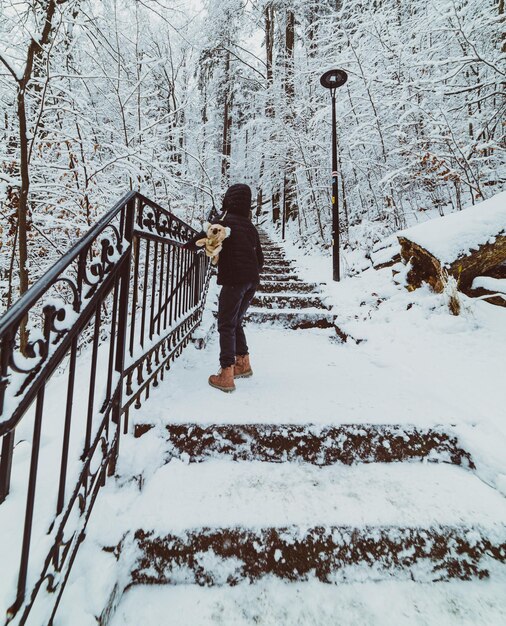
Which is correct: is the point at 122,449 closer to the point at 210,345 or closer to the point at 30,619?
the point at 30,619

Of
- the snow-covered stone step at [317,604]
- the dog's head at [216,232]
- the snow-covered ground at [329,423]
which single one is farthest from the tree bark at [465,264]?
the snow-covered stone step at [317,604]

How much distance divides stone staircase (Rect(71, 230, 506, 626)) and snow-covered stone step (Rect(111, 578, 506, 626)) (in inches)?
1.0

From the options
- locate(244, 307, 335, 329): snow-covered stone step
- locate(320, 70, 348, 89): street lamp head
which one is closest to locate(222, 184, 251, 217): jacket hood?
locate(244, 307, 335, 329): snow-covered stone step

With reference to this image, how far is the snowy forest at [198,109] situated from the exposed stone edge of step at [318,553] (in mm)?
2560

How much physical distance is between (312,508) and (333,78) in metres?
6.44

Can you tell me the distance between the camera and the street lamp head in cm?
522

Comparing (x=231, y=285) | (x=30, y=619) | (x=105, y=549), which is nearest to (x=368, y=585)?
(x=105, y=549)

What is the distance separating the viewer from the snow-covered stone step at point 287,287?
493 centimetres

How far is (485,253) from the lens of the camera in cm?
313

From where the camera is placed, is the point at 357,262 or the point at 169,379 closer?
the point at 169,379

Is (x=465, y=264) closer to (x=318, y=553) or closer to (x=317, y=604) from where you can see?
(x=318, y=553)

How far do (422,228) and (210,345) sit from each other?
115 inches

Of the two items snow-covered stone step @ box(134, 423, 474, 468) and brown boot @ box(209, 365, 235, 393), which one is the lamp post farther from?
snow-covered stone step @ box(134, 423, 474, 468)

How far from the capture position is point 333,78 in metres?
5.34
